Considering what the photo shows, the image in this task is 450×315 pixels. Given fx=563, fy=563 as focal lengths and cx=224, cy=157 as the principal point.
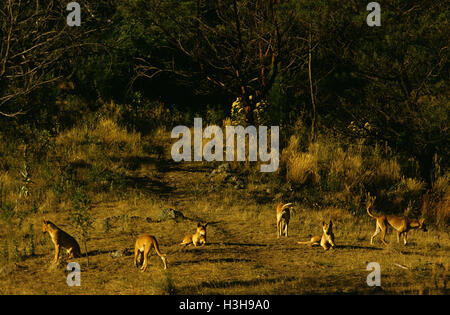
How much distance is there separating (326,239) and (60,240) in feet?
14.1

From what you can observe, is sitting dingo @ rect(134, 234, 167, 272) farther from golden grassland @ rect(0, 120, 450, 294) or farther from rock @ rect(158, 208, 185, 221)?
rock @ rect(158, 208, 185, 221)

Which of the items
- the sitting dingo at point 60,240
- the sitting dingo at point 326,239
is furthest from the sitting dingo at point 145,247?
the sitting dingo at point 326,239

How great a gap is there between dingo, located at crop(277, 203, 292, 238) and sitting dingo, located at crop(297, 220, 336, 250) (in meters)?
0.66

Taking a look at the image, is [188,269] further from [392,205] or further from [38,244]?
[392,205]

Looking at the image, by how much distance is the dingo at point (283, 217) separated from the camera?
9891 mm

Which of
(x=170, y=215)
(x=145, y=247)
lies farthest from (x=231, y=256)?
(x=170, y=215)

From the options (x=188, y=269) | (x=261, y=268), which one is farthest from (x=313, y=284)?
(x=188, y=269)

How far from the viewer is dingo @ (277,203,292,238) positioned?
32.4 feet

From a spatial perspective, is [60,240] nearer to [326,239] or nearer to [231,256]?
[231,256]

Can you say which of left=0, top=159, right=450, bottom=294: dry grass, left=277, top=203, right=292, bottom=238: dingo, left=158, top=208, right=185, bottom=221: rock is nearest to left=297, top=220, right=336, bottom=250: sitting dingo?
left=0, top=159, right=450, bottom=294: dry grass

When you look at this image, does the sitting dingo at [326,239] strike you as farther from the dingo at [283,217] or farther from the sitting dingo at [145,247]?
the sitting dingo at [145,247]

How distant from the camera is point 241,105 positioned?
52.6 feet

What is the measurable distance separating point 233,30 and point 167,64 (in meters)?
2.89

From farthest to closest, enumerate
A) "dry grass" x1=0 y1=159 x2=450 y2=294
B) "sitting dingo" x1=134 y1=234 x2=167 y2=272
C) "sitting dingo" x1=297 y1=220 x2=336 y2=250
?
"sitting dingo" x1=297 y1=220 x2=336 y2=250, "sitting dingo" x1=134 y1=234 x2=167 y2=272, "dry grass" x1=0 y1=159 x2=450 y2=294
